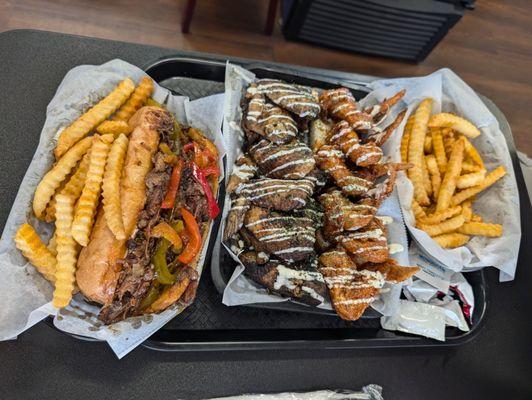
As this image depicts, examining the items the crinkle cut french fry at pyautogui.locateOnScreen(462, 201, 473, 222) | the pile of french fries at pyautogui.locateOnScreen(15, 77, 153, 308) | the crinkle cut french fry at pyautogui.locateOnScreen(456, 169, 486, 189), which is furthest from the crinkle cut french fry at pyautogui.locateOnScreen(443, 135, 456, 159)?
the pile of french fries at pyautogui.locateOnScreen(15, 77, 153, 308)

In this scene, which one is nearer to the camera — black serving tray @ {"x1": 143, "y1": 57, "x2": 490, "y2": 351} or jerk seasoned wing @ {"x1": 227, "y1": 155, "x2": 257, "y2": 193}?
black serving tray @ {"x1": 143, "y1": 57, "x2": 490, "y2": 351}

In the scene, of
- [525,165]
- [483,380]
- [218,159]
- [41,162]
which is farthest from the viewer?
[525,165]

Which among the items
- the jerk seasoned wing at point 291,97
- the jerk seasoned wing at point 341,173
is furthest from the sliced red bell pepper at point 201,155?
the jerk seasoned wing at point 341,173

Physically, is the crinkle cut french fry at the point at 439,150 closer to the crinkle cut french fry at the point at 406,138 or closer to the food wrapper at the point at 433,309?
the crinkle cut french fry at the point at 406,138

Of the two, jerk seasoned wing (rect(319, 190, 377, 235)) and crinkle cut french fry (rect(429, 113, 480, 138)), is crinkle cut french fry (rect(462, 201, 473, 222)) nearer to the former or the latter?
crinkle cut french fry (rect(429, 113, 480, 138))

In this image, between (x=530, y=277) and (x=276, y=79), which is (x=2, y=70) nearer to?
(x=276, y=79)

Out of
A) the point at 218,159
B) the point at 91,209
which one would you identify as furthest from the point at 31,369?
the point at 218,159
